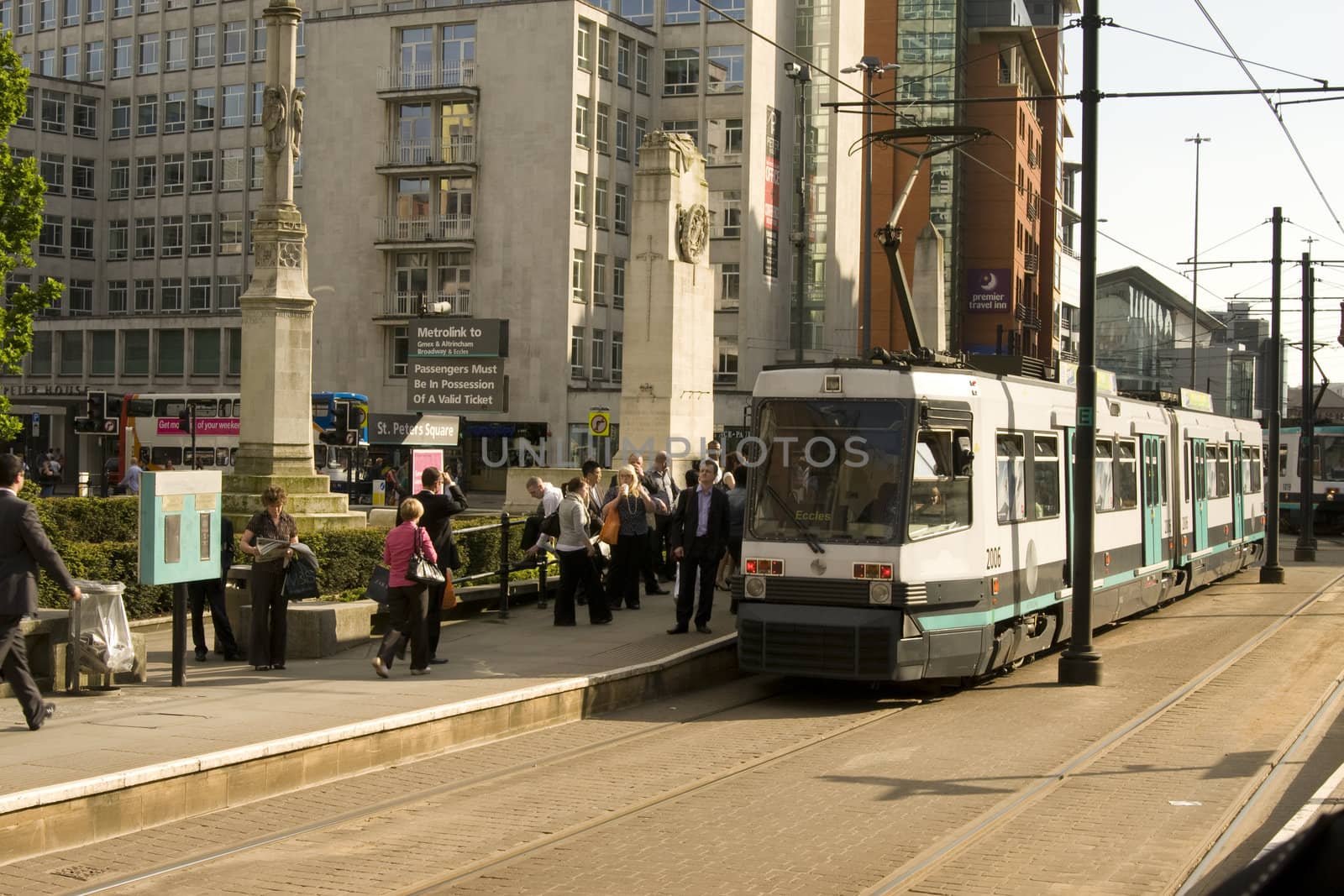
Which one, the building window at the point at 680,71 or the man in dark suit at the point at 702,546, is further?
the building window at the point at 680,71

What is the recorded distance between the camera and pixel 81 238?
72938 mm

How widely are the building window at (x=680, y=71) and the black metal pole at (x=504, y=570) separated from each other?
4745cm

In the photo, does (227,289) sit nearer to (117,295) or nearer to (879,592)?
(117,295)

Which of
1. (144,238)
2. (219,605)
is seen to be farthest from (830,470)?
(144,238)

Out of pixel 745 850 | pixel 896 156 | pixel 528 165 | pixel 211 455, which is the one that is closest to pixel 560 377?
pixel 528 165

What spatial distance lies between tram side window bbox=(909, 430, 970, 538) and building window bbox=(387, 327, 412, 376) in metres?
48.7

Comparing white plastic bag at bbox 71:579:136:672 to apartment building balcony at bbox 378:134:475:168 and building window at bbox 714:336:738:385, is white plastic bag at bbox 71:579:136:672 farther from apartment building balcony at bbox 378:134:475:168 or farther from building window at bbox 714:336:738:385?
building window at bbox 714:336:738:385

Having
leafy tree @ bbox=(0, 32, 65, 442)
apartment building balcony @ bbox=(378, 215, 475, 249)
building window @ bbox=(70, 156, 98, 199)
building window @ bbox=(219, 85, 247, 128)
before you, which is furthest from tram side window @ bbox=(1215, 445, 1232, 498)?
building window @ bbox=(70, 156, 98, 199)

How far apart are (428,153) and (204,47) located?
16.7 metres

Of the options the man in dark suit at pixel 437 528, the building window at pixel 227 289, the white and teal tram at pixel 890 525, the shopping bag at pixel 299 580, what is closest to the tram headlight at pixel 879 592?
the white and teal tram at pixel 890 525

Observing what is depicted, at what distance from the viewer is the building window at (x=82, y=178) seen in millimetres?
72375

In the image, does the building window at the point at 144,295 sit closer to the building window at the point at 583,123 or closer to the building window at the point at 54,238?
the building window at the point at 54,238

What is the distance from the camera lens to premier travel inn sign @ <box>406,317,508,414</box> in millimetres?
37406

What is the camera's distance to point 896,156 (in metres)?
73.1
